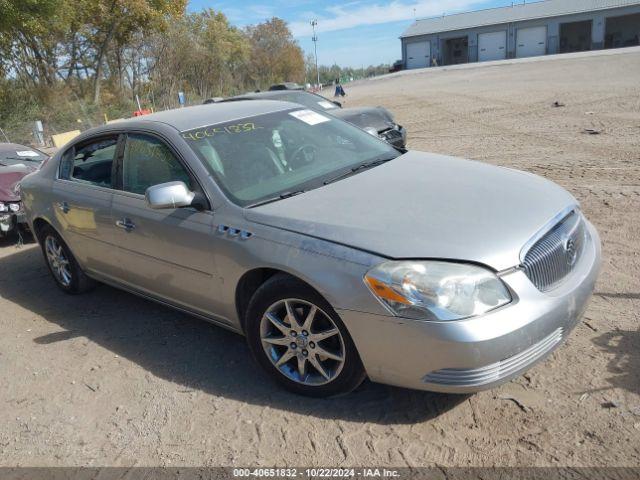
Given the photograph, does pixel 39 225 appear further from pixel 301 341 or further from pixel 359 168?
pixel 301 341

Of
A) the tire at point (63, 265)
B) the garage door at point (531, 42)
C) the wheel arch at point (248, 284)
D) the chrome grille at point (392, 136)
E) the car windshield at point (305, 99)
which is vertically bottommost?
the tire at point (63, 265)

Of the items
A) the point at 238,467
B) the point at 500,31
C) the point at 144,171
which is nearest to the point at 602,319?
the point at 238,467

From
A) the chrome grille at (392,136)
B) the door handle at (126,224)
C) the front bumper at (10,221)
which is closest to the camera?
the door handle at (126,224)

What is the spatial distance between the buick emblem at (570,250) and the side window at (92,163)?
3236 millimetres

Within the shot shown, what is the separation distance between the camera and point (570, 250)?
2992 millimetres

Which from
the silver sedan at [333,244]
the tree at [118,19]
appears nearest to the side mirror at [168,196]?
the silver sedan at [333,244]

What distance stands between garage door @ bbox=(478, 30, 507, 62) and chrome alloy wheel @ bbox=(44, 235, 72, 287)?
209 feet

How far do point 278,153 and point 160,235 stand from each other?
975 millimetres

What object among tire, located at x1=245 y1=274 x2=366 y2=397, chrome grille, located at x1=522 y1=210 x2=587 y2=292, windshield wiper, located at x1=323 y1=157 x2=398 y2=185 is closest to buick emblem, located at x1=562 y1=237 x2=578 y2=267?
chrome grille, located at x1=522 y1=210 x2=587 y2=292

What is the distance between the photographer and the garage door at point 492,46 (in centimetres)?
6106

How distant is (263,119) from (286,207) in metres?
1.13

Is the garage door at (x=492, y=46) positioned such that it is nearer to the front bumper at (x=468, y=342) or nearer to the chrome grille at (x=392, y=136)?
the chrome grille at (x=392, y=136)

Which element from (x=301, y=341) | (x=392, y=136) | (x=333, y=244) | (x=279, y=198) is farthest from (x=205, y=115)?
(x=392, y=136)

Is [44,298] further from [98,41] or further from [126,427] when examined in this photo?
[98,41]
